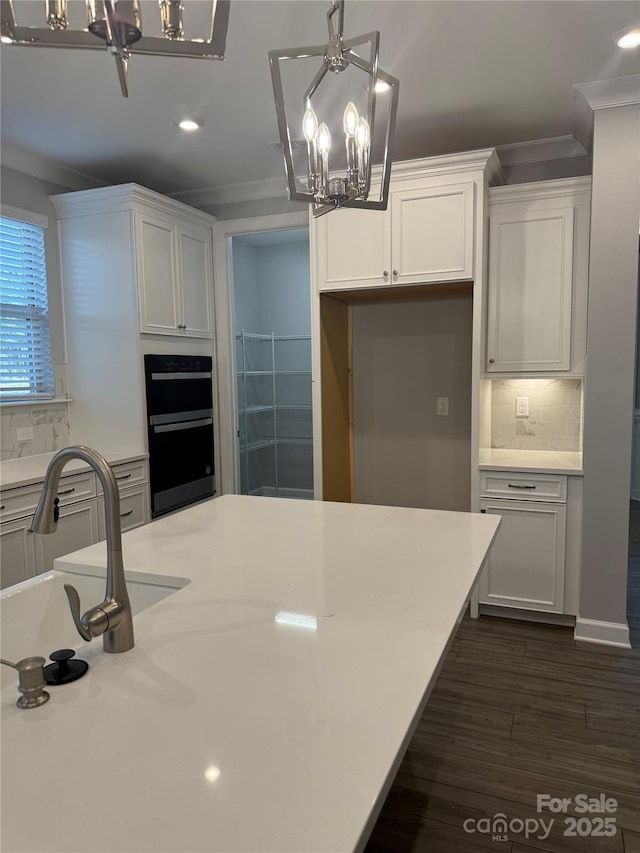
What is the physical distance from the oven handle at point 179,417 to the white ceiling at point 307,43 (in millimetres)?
1634

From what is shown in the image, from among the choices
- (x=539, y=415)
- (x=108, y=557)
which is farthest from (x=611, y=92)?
(x=108, y=557)

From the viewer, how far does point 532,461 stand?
131 inches

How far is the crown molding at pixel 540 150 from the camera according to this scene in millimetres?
3432

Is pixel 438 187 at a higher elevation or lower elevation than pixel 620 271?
higher

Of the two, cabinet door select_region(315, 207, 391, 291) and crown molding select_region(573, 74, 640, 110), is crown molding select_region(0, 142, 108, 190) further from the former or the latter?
crown molding select_region(573, 74, 640, 110)

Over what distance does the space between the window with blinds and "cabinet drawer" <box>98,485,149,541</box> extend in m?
0.87

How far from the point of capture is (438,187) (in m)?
3.23

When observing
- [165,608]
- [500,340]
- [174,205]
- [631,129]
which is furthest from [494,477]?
[174,205]

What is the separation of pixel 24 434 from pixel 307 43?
2.65m

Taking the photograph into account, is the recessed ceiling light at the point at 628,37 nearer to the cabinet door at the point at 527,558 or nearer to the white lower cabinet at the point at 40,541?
the cabinet door at the point at 527,558

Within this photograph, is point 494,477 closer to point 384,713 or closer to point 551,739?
point 551,739

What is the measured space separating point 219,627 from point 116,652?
0.68 feet

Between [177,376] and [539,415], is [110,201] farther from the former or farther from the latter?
[539,415]

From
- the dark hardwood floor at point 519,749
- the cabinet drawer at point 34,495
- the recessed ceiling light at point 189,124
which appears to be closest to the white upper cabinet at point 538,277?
the dark hardwood floor at point 519,749
